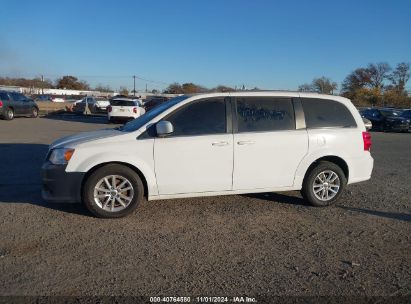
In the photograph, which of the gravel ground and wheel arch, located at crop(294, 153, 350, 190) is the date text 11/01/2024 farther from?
wheel arch, located at crop(294, 153, 350, 190)

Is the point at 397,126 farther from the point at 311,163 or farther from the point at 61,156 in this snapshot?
the point at 61,156

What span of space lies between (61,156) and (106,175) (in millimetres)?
650

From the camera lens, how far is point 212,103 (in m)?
5.74

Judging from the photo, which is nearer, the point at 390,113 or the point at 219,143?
the point at 219,143

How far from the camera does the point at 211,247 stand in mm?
4516

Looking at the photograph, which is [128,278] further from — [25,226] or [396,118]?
[396,118]

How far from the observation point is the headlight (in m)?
5.26

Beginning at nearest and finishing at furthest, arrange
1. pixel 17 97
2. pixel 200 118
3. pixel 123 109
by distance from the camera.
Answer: pixel 200 118 < pixel 123 109 < pixel 17 97

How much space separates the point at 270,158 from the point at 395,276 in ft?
7.92

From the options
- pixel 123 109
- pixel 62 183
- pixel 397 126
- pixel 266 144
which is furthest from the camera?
pixel 397 126

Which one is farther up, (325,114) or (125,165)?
(325,114)

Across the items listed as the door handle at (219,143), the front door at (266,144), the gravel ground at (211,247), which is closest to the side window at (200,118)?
the door handle at (219,143)

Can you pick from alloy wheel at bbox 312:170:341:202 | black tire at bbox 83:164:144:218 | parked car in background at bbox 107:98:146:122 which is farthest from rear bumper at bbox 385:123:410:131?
black tire at bbox 83:164:144:218

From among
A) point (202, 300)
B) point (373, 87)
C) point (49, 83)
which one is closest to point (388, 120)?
point (202, 300)
